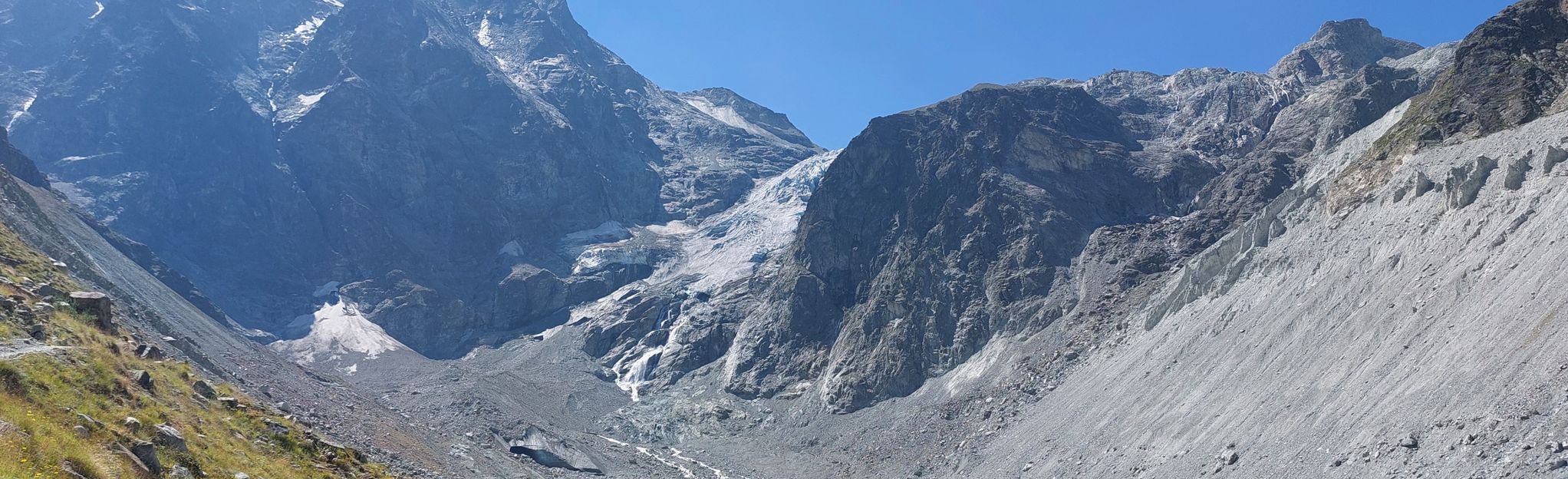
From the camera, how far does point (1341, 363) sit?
228 feet

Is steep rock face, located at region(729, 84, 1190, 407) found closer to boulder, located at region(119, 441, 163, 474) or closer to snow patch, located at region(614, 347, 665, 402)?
snow patch, located at region(614, 347, 665, 402)

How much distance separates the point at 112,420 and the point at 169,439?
140 cm

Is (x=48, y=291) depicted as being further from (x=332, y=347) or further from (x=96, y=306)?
(x=332, y=347)

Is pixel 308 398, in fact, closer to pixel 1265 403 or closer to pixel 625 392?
pixel 625 392

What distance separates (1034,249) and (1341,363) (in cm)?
7752

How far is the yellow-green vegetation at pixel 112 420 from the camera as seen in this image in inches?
886

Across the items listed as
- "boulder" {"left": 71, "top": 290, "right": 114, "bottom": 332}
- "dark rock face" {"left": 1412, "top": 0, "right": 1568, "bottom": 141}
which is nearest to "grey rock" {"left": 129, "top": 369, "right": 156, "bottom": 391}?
"boulder" {"left": 71, "top": 290, "right": 114, "bottom": 332}

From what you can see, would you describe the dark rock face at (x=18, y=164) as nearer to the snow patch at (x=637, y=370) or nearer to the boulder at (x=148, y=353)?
the snow patch at (x=637, y=370)

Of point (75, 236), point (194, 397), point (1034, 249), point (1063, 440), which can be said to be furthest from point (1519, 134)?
point (75, 236)

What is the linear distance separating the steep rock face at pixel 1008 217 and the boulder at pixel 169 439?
96634mm

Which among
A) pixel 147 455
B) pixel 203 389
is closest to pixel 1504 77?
pixel 203 389

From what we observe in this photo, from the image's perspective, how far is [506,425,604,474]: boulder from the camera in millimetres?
115875

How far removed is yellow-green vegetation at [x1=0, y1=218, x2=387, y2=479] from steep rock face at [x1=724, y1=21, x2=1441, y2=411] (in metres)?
90.5

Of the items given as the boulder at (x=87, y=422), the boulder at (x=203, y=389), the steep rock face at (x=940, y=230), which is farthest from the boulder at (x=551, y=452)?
the boulder at (x=87, y=422)
